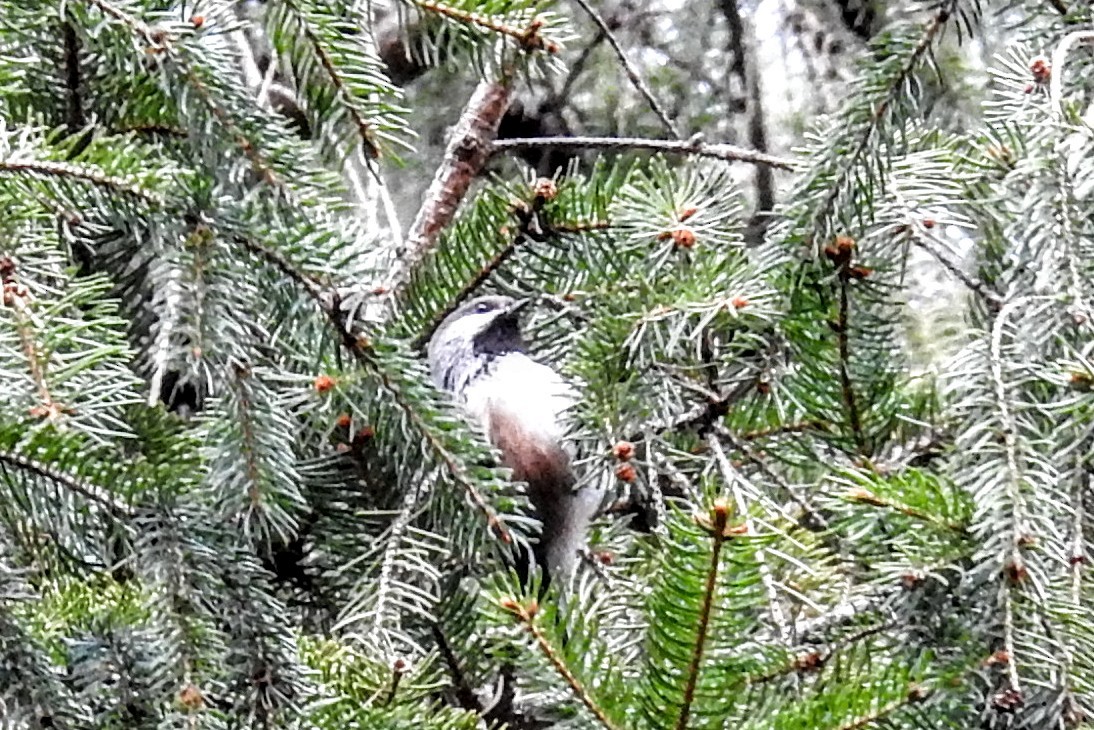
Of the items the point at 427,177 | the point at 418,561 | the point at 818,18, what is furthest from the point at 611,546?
the point at 818,18

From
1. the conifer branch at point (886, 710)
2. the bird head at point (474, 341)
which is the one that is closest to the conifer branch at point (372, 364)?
the conifer branch at point (886, 710)

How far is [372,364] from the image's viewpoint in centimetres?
70

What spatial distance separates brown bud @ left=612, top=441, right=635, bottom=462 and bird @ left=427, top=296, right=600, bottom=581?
0.74 ft

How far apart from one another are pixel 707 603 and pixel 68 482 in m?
0.33

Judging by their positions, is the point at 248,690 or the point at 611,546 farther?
the point at 611,546

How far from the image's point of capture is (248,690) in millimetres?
658

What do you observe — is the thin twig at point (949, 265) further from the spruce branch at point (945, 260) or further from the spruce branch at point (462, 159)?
the spruce branch at point (462, 159)

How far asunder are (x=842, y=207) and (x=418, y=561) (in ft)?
1.13

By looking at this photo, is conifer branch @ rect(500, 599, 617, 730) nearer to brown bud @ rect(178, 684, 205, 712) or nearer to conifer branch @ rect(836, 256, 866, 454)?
brown bud @ rect(178, 684, 205, 712)

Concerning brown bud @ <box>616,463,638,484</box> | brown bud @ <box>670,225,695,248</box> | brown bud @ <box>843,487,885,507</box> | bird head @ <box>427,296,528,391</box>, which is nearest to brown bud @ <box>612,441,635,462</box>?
brown bud @ <box>616,463,638,484</box>

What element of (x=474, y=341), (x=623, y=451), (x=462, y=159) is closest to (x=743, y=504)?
(x=623, y=451)

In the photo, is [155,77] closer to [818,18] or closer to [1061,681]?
[1061,681]

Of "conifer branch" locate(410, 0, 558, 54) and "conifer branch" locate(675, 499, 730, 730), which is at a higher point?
"conifer branch" locate(410, 0, 558, 54)

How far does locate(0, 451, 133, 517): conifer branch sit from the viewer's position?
2.04 feet
